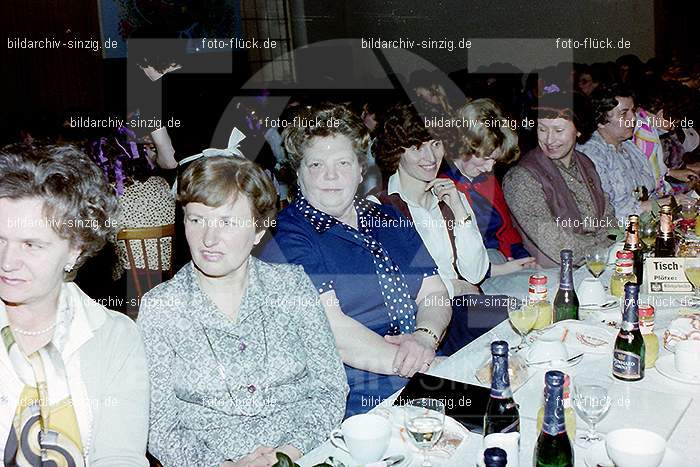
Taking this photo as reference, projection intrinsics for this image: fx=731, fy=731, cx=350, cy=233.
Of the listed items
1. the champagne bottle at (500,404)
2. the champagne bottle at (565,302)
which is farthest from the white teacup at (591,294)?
the champagne bottle at (500,404)

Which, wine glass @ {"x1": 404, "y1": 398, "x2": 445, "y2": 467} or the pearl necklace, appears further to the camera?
the pearl necklace

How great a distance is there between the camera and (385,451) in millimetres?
1436

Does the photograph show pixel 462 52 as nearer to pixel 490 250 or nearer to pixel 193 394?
pixel 490 250

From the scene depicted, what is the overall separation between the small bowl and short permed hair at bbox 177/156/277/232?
102 cm

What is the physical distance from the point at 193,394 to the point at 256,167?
602mm

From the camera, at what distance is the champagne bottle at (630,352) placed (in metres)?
1.76

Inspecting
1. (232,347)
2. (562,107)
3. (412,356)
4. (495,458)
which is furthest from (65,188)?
(562,107)

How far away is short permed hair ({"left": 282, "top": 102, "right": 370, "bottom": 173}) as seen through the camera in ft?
7.59

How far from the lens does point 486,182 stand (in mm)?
3229

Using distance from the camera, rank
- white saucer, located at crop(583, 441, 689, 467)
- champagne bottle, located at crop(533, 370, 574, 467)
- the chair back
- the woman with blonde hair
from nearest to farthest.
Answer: champagne bottle, located at crop(533, 370, 574, 467) < white saucer, located at crop(583, 441, 689, 467) < the chair back < the woman with blonde hair

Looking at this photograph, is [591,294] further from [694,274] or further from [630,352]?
[630,352]

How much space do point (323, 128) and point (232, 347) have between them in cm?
80

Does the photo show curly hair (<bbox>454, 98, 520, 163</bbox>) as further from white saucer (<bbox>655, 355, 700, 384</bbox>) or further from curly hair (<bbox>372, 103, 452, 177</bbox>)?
white saucer (<bbox>655, 355, 700, 384</bbox>)

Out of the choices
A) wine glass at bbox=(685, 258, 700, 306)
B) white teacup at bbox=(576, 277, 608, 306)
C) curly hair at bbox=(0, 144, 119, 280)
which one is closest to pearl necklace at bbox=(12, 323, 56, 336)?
curly hair at bbox=(0, 144, 119, 280)
